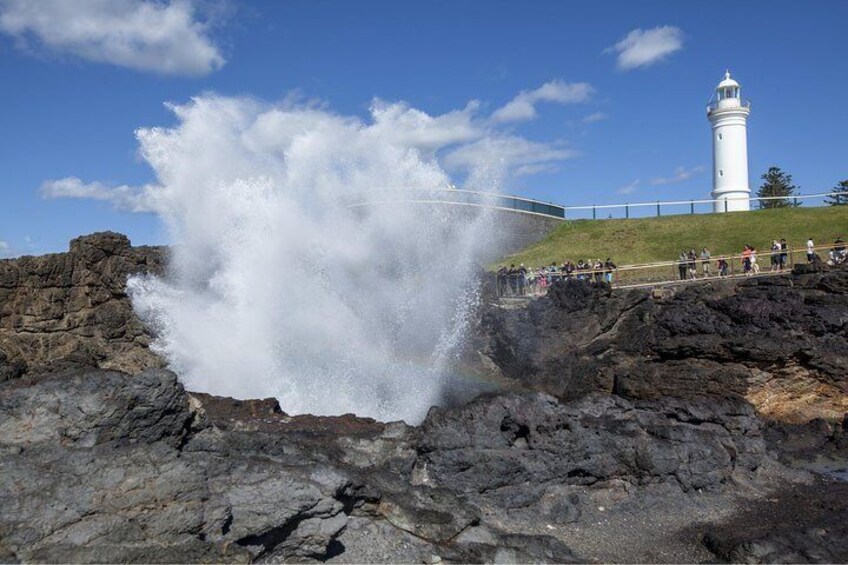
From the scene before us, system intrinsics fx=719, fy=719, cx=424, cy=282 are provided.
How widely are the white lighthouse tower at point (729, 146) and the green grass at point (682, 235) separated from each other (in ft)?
16.8

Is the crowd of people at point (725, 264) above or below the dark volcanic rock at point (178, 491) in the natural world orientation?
above

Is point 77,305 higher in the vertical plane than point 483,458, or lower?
higher

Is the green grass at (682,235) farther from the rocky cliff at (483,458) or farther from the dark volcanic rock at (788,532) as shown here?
the dark volcanic rock at (788,532)

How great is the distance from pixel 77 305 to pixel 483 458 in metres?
15.5

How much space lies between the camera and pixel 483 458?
37.2 feet

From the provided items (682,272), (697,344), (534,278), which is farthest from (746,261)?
(697,344)

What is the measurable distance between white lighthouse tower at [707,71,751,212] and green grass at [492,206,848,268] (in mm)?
5115

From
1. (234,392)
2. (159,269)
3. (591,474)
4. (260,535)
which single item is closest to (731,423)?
(591,474)

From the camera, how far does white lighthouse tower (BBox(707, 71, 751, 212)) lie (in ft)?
151

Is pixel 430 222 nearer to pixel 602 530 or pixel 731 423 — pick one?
pixel 731 423

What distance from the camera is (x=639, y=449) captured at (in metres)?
12.3

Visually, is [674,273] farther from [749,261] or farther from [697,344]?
[697,344]

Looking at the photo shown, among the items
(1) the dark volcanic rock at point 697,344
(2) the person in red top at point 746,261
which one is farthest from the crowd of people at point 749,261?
(1) the dark volcanic rock at point 697,344

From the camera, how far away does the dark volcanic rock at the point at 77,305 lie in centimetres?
2064
